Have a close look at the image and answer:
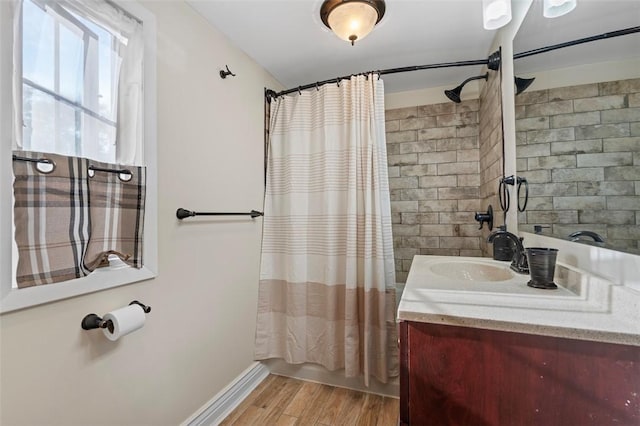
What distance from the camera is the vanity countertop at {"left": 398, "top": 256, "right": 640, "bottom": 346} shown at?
2.21 feet

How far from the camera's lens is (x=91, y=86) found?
1068 mm

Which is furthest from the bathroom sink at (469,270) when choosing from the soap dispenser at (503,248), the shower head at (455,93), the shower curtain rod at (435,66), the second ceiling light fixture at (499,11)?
the shower head at (455,93)

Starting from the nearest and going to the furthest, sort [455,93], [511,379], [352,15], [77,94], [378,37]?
1. [511,379]
2. [77,94]
3. [352,15]
4. [378,37]
5. [455,93]

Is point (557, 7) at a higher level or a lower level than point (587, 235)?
higher

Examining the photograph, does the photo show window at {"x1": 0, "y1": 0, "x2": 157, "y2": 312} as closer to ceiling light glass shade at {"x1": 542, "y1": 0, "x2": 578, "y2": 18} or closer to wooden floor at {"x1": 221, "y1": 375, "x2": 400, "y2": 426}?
wooden floor at {"x1": 221, "y1": 375, "x2": 400, "y2": 426}

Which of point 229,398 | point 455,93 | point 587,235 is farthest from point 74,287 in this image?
point 455,93

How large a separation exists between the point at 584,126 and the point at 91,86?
1.76 meters

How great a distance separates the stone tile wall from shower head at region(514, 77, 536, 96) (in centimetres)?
4

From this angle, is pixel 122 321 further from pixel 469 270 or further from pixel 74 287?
pixel 469 270

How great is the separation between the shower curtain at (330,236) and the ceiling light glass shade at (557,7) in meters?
0.95

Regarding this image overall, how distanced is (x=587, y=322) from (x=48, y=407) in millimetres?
1633

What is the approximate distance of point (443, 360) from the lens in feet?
2.56

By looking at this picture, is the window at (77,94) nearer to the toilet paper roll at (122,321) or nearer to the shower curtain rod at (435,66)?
the toilet paper roll at (122,321)

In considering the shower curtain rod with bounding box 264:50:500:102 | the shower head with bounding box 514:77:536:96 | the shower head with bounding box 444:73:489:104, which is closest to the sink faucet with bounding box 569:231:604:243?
the shower head with bounding box 514:77:536:96
